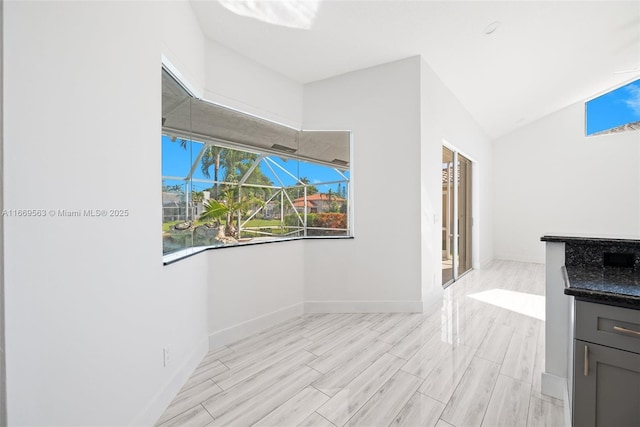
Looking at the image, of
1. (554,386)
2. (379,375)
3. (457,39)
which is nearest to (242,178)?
(379,375)

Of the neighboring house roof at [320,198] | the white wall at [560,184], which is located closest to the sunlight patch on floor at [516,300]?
the neighboring house roof at [320,198]

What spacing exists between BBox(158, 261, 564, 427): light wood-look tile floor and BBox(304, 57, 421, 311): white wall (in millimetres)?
298

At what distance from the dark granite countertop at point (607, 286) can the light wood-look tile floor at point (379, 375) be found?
2.85ft

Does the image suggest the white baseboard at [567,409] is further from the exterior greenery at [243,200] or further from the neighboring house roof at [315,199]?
the neighboring house roof at [315,199]

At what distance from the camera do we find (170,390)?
1798 mm

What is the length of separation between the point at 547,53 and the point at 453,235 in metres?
2.67

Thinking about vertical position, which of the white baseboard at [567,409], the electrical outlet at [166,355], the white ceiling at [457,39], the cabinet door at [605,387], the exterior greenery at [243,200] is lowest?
the white baseboard at [567,409]

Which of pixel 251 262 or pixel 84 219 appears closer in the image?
pixel 84 219

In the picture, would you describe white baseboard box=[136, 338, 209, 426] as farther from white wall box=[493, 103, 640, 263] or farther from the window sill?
white wall box=[493, 103, 640, 263]

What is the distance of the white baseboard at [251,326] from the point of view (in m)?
2.54

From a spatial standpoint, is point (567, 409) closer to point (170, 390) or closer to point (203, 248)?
point (170, 390)

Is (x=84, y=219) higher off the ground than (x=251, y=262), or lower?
higher

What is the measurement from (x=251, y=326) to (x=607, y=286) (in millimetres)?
2582

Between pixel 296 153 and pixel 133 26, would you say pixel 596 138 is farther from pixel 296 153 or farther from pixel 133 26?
pixel 133 26
